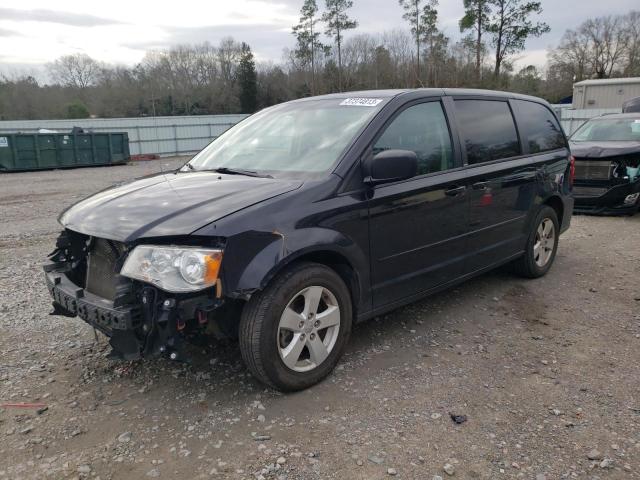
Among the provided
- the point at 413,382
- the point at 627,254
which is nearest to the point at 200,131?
the point at 627,254

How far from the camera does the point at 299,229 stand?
2.89 m

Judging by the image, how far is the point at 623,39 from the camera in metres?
56.6

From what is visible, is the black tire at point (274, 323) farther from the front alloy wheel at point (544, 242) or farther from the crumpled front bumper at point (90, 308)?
the front alloy wheel at point (544, 242)

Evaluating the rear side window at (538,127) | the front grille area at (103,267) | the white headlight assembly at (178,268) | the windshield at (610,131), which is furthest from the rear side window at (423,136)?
the windshield at (610,131)

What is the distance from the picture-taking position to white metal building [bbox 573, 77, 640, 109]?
84.7 feet

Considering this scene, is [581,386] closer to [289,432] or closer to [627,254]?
[289,432]

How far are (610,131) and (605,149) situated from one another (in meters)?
1.41

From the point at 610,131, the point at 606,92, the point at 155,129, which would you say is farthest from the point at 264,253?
the point at 606,92

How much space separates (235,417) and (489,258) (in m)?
2.74

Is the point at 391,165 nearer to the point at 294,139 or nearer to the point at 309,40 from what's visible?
the point at 294,139

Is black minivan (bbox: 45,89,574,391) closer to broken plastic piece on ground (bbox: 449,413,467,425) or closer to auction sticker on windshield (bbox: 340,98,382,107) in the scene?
auction sticker on windshield (bbox: 340,98,382,107)

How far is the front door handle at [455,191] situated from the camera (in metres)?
3.84

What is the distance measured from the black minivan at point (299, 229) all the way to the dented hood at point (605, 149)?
4.82 m

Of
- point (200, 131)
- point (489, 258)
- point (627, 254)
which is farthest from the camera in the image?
point (200, 131)
